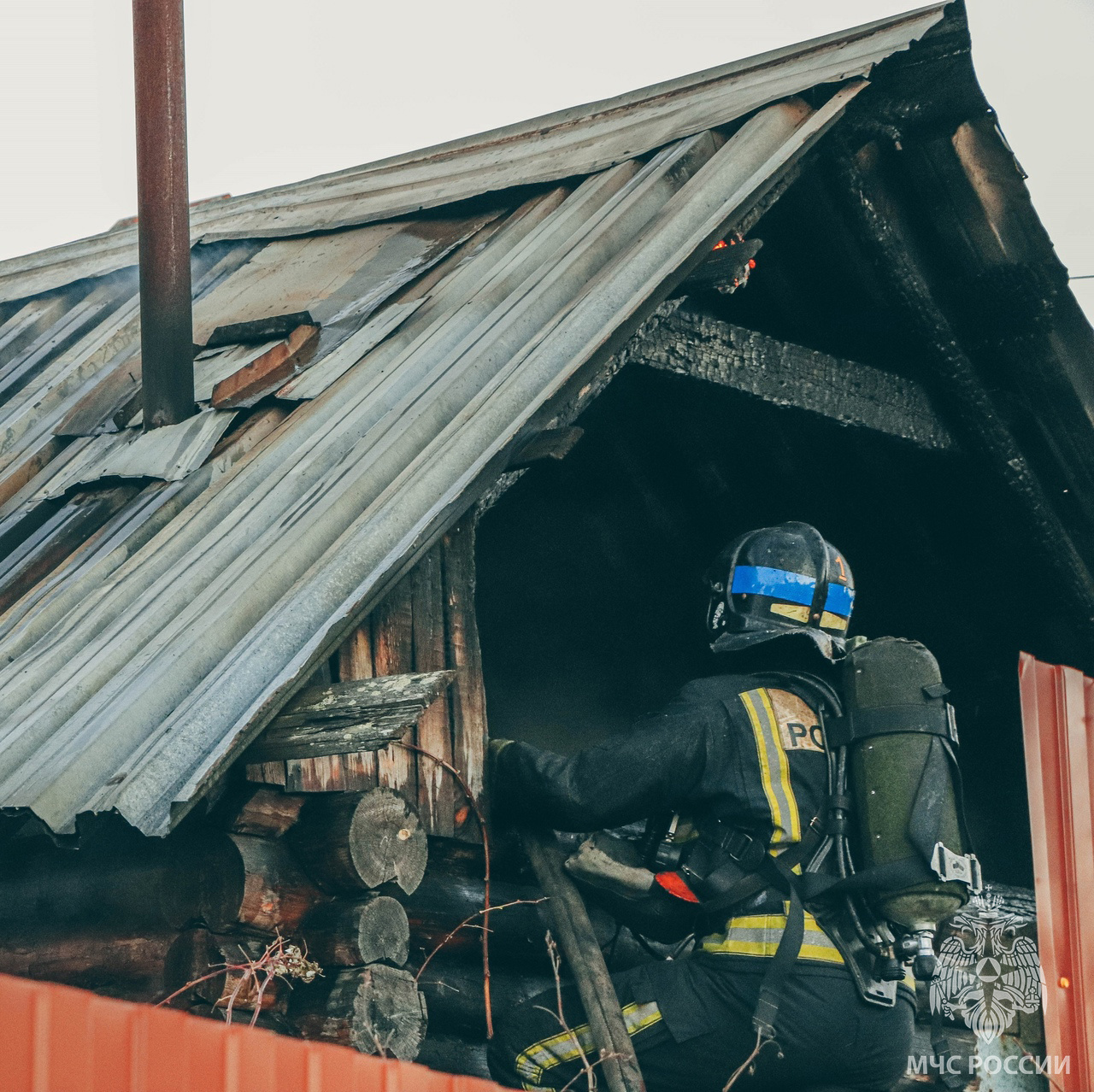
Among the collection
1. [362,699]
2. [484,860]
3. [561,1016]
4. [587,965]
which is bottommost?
[561,1016]

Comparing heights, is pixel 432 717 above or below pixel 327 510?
below

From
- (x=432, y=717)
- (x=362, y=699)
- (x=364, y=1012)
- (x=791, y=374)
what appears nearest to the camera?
(x=362, y=699)

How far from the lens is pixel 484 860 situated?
16.7 feet

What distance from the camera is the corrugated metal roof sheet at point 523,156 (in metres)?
6.05

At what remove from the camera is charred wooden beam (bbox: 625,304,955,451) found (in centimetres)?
565

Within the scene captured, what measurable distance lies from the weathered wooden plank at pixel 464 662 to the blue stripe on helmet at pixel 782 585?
3.21 ft

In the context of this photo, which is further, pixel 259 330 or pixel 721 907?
pixel 259 330

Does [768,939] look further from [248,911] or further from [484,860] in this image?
[248,911]

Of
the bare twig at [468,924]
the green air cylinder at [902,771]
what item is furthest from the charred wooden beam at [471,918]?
the green air cylinder at [902,771]

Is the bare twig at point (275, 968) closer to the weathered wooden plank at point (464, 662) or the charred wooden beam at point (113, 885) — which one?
the charred wooden beam at point (113, 885)

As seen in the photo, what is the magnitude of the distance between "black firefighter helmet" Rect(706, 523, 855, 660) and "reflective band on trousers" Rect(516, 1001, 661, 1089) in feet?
4.14

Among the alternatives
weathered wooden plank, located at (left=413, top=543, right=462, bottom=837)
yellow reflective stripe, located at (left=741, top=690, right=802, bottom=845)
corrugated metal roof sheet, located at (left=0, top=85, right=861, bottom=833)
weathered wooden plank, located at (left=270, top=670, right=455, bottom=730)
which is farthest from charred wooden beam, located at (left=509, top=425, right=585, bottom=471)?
yellow reflective stripe, located at (left=741, top=690, right=802, bottom=845)

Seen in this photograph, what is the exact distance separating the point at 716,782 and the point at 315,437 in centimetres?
170

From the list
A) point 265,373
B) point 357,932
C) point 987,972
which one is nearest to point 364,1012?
point 357,932
